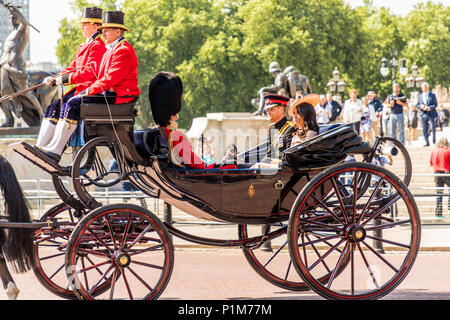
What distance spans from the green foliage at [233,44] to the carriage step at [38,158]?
37.4m

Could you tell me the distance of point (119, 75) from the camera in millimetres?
6297

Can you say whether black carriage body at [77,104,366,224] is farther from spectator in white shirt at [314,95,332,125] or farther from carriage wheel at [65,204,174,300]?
spectator in white shirt at [314,95,332,125]

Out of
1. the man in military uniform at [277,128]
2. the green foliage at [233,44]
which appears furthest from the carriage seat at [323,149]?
the green foliage at [233,44]

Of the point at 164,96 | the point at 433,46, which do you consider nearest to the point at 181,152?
the point at 164,96

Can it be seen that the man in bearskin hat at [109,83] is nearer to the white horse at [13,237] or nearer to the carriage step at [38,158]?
the carriage step at [38,158]

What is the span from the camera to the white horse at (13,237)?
6.09 m

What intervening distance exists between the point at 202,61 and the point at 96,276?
121 feet

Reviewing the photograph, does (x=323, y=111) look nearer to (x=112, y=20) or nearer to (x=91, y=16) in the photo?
(x=91, y=16)

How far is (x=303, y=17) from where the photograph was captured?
44.8 m

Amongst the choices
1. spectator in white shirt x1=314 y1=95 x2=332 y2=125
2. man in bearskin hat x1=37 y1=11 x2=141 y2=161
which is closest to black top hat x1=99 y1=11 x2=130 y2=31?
Result: man in bearskin hat x1=37 y1=11 x2=141 y2=161

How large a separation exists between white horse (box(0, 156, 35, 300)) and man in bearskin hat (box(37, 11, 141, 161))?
1.38ft

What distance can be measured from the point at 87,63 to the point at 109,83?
581mm
